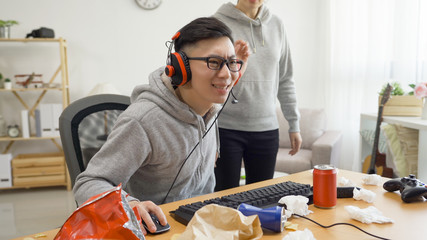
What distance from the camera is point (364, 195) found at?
41.1 inches

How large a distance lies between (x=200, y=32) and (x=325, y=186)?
558mm

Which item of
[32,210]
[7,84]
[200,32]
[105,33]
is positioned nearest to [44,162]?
[32,210]

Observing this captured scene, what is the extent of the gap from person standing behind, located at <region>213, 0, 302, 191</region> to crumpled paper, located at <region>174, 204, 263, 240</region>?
2.78 feet

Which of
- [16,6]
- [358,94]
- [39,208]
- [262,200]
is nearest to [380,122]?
[358,94]

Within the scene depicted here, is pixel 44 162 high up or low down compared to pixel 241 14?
down

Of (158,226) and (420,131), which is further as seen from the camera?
(420,131)

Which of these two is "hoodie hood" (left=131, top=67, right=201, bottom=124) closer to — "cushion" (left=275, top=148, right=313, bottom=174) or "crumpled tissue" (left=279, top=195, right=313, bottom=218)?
"crumpled tissue" (left=279, top=195, right=313, bottom=218)

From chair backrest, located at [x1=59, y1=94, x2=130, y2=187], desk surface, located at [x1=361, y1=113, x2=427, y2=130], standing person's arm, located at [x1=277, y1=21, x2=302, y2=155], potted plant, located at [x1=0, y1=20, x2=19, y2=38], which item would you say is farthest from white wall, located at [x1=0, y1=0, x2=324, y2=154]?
chair backrest, located at [x1=59, y1=94, x2=130, y2=187]

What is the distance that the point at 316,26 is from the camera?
13.7 ft

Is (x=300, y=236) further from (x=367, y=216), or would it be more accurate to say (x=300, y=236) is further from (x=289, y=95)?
(x=289, y=95)

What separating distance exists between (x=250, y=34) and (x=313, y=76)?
2.73m

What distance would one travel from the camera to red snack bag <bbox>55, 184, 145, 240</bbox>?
25.3 inches

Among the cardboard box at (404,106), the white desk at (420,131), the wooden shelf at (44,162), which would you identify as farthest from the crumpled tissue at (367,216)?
the wooden shelf at (44,162)

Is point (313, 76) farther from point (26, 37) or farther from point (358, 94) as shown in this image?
point (26, 37)
